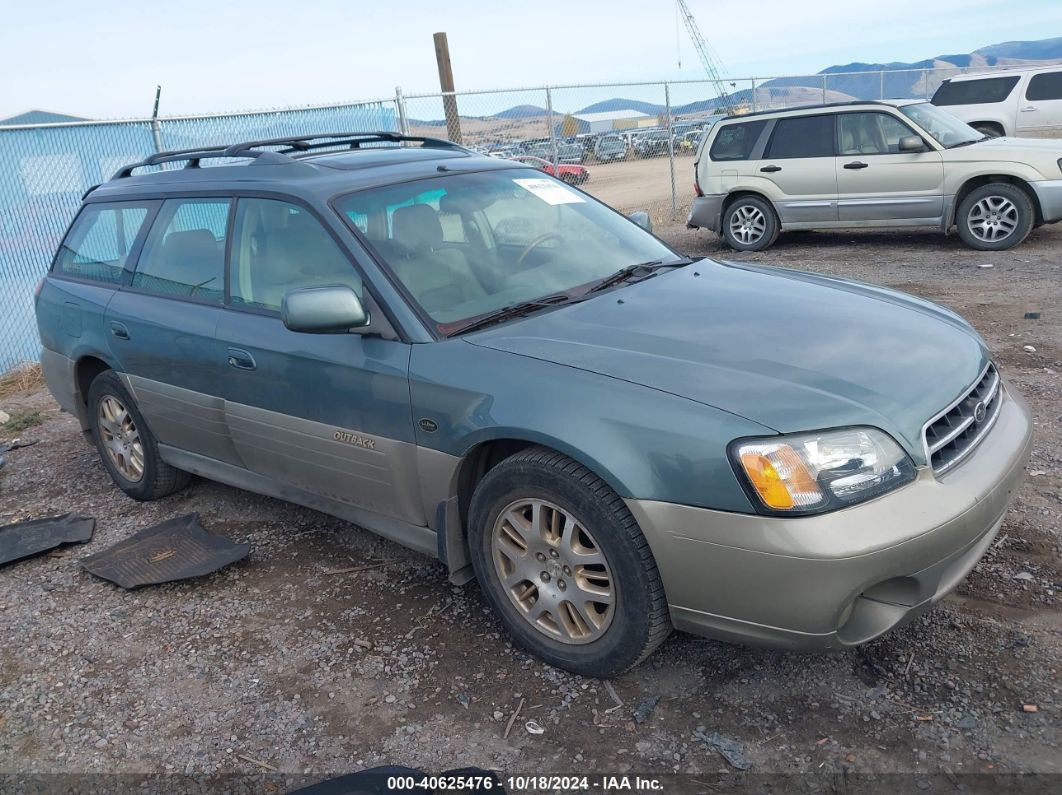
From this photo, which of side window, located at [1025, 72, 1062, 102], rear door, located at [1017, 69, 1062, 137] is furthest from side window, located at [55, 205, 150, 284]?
side window, located at [1025, 72, 1062, 102]

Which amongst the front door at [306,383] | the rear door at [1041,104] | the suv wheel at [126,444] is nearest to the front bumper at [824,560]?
the front door at [306,383]

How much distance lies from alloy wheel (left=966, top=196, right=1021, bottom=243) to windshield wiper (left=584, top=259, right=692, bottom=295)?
23.9 ft

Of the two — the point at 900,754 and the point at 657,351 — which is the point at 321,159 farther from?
the point at 900,754

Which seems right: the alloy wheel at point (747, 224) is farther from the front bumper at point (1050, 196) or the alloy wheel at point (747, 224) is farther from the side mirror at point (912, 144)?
the front bumper at point (1050, 196)

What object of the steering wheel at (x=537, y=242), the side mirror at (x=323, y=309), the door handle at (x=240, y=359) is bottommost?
the door handle at (x=240, y=359)

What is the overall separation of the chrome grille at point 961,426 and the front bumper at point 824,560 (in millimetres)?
47

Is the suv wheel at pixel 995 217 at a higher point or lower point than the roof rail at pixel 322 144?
lower

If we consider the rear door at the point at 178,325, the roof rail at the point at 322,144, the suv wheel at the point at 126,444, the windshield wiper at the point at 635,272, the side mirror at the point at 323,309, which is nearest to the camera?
the side mirror at the point at 323,309

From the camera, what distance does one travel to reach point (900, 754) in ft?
8.36

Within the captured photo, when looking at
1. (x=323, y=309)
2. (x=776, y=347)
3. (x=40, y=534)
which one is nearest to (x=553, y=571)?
(x=776, y=347)

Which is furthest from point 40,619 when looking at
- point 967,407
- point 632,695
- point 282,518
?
point 967,407

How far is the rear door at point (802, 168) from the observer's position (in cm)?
1057

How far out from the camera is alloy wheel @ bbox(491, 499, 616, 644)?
288cm

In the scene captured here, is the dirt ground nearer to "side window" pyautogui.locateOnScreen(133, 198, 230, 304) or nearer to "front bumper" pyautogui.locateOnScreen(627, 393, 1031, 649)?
"front bumper" pyautogui.locateOnScreen(627, 393, 1031, 649)
